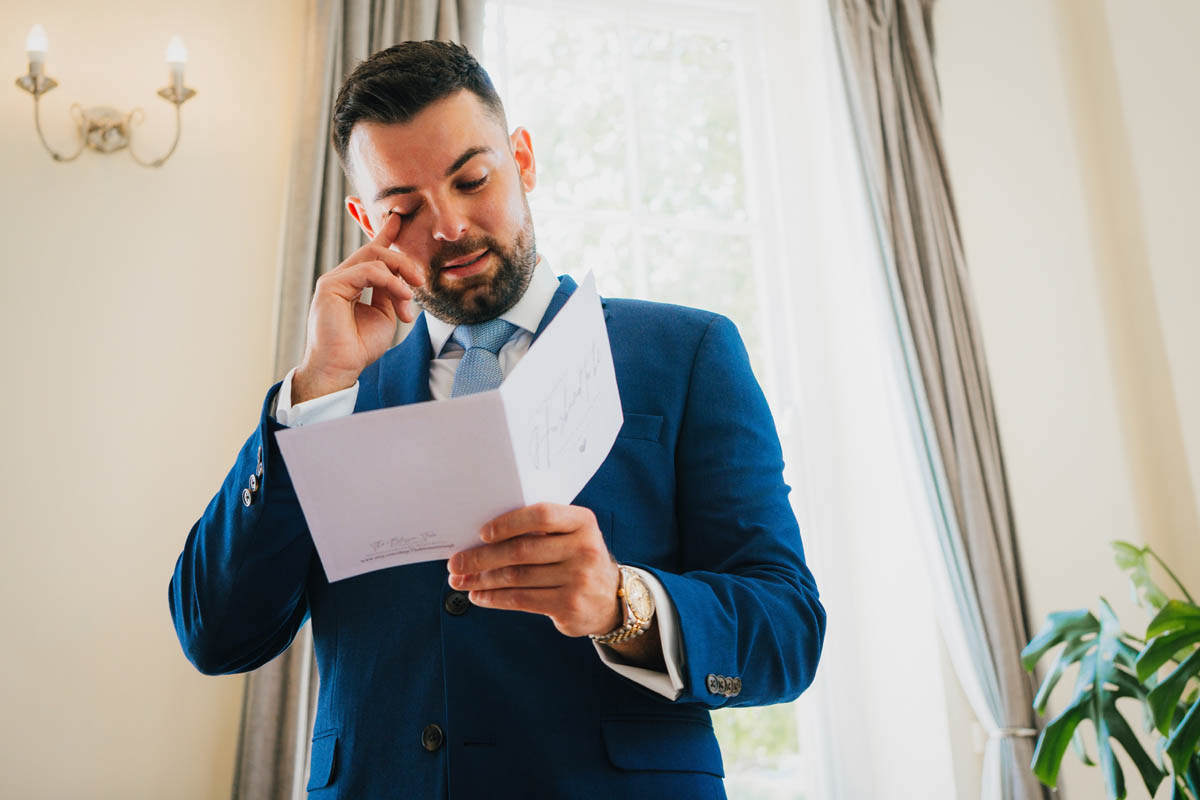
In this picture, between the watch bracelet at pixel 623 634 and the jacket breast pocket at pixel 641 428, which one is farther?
the jacket breast pocket at pixel 641 428

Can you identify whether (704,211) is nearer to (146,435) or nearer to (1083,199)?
(1083,199)

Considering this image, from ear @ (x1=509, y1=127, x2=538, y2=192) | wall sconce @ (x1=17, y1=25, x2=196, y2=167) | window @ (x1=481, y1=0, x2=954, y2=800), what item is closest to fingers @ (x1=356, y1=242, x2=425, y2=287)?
ear @ (x1=509, y1=127, x2=538, y2=192)

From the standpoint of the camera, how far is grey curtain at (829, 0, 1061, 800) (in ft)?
8.75

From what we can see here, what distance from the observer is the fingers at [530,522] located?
2.67ft

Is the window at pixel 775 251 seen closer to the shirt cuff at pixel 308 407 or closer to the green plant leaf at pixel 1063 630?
the green plant leaf at pixel 1063 630

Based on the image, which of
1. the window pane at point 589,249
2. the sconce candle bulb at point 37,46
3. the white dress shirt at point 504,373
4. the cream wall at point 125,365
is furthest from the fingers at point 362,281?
the window pane at point 589,249

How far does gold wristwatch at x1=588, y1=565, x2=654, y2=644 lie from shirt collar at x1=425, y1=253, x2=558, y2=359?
45 centimetres

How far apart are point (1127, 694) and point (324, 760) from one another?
1832mm

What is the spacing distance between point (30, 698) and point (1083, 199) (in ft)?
10.4

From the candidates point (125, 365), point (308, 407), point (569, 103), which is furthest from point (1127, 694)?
point (125, 365)

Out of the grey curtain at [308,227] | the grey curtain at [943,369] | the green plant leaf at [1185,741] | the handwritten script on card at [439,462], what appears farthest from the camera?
the grey curtain at [943,369]

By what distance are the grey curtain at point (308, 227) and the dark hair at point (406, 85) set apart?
45.3 inches

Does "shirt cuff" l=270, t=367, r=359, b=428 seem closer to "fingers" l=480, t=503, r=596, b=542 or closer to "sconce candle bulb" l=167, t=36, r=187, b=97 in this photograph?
"fingers" l=480, t=503, r=596, b=542

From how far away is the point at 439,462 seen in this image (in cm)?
81
